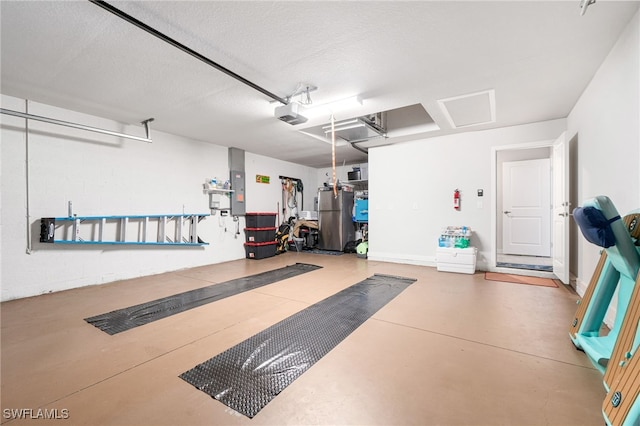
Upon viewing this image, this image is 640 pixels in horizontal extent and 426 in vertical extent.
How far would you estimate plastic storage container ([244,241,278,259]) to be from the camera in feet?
20.2

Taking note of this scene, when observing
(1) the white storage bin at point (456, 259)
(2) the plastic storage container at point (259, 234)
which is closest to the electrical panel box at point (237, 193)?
(2) the plastic storage container at point (259, 234)

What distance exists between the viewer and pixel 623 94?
215 centimetres

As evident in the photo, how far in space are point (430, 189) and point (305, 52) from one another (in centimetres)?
382

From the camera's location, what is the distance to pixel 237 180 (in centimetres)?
617

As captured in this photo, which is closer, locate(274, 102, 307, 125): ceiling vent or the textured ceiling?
the textured ceiling

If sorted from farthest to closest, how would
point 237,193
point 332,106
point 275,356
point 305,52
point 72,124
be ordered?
point 237,193, point 332,106, point 72,124, point 305,52, point 275,356

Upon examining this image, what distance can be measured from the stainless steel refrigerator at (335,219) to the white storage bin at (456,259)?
2850 mm

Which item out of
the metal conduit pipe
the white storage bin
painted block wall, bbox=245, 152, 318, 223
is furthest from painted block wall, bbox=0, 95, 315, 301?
the white storage bin

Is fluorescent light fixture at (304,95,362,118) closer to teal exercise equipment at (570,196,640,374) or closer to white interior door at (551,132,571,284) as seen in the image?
teal exercise equipment at (570,196,640,374)

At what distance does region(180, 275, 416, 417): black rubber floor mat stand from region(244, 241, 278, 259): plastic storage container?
3.39m

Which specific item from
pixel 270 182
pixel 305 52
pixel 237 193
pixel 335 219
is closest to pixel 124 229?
pixel 237 193

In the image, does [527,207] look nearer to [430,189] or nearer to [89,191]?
[430,189]

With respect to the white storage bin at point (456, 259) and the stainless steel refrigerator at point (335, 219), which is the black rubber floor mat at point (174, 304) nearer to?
the white storage bin at point (456, 259)

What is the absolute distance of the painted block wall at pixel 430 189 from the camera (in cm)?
473
